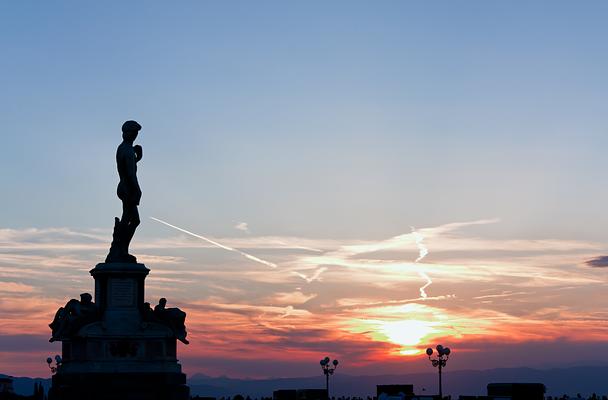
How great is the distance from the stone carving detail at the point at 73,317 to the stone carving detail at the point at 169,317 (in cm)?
197

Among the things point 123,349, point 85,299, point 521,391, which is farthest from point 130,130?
point 521,391

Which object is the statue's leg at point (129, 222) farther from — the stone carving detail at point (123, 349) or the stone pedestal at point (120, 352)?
the stone carving detail at point (123, 349)

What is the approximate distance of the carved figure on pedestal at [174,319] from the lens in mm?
45500

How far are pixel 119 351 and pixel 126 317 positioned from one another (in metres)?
1.34

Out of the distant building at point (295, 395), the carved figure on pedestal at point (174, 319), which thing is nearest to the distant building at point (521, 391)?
the distant building at point (295, 395)

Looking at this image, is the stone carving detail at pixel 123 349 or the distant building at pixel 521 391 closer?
the stone carving detail at pixel 123 349

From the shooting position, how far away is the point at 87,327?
1758 inches

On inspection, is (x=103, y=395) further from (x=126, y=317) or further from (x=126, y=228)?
(x=126, y=228)

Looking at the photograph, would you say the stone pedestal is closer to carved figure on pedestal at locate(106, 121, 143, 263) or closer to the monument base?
the monument base

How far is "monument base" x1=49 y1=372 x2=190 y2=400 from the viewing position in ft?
144

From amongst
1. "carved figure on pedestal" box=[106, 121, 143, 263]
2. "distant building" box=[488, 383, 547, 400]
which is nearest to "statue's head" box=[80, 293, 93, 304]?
"carved figure on pedestal" box=[106, 121, 143, 263]

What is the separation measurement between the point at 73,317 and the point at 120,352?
2244 millimetres

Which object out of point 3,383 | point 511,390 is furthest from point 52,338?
point 3,383

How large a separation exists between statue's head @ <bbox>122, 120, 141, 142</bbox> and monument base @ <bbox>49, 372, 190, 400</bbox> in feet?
32.0
